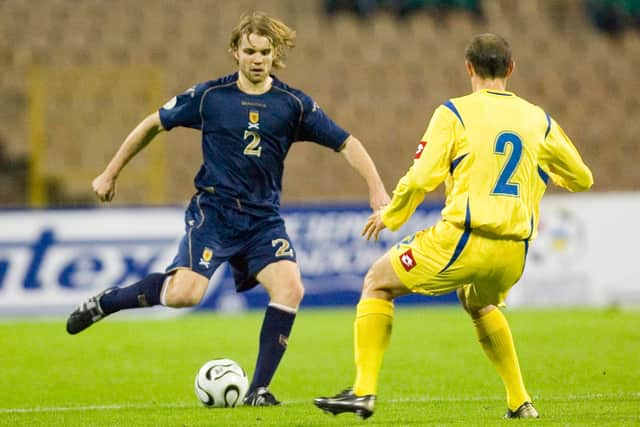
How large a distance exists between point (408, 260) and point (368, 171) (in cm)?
122

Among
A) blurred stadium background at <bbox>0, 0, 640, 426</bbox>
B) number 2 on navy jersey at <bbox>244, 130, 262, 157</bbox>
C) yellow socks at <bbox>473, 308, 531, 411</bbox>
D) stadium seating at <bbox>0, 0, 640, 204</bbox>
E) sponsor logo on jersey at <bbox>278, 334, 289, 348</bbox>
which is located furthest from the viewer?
stadium seating at <bbox>0, 0, 640, 204</bbox>

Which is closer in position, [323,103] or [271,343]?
[271,343]

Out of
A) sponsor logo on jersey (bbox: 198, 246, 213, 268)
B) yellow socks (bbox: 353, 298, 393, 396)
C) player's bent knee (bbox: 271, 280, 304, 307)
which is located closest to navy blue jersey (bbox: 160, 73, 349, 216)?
sponsor logo on jersey (bbox: 198, 246, 213, 268)

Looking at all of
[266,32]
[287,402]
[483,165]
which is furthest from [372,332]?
[266,32]

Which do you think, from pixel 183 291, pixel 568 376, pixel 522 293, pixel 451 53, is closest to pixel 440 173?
pixel 183 291

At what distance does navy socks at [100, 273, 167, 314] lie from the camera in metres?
6.73

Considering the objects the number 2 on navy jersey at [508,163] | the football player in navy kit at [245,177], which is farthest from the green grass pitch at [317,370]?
the number 2 on navy jersey at [508,163]

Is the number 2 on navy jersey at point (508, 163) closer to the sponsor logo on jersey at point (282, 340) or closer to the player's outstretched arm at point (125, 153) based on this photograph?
the sponsor logo on jersey at point (282, 340)

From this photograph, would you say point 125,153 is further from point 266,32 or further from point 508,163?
point 508,163

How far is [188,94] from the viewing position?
22.8ft

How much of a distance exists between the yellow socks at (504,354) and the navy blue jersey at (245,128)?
150 centimetres

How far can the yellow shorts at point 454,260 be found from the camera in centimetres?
555

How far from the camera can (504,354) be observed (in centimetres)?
591

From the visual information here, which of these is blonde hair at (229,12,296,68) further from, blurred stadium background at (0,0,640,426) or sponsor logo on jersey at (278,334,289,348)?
blurred stadium background at (0,0,640,426)
